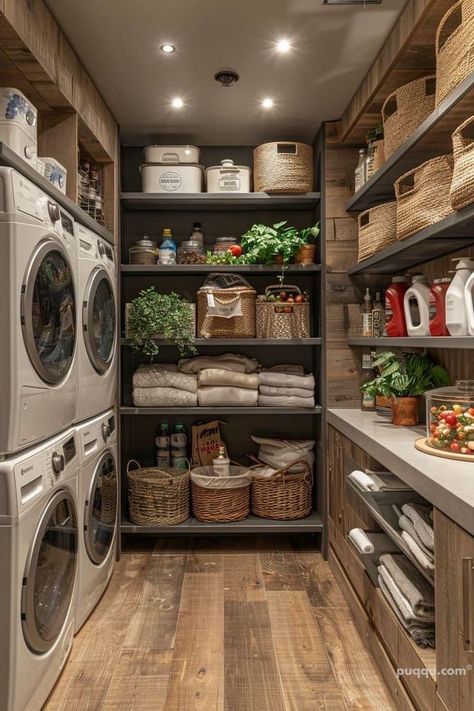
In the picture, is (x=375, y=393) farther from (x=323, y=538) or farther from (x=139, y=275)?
(x=139, y=275)

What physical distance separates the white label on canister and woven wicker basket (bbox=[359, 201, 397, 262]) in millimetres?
1068

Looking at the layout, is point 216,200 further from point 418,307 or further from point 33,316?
point 33,316

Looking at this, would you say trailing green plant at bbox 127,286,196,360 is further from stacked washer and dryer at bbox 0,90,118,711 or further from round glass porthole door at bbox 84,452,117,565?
round glass porthole door at bbox 84,452,117,565

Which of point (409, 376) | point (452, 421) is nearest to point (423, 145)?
point (409, 376)

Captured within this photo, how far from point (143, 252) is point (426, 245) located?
1.65 meters

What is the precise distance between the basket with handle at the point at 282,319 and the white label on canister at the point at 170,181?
807mm

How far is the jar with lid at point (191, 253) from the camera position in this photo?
310 cm

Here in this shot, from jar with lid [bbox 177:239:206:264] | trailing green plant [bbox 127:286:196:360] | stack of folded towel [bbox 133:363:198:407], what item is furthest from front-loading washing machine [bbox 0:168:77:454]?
jar with lid [bbox 177:239:206:264]

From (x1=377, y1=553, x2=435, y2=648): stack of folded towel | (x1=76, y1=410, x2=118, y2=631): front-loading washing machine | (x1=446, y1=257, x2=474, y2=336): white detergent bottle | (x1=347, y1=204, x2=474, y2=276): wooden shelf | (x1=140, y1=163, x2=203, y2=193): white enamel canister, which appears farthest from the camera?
(x1=140, y1=163, x2=203, y2=193): white enamel canister

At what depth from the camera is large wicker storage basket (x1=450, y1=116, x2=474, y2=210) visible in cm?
147

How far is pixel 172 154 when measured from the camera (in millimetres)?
3031

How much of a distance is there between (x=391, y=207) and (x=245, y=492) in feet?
5.67

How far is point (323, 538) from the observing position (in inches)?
118

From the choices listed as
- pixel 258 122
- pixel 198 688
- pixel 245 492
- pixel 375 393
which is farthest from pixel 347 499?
pixel 258 122
